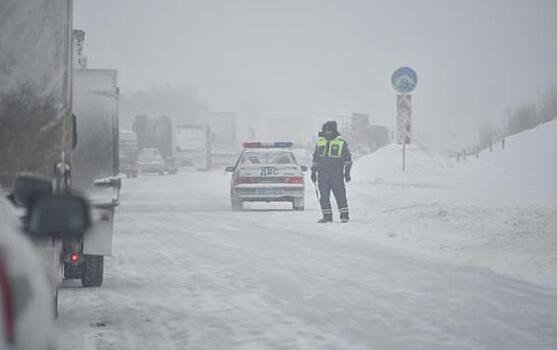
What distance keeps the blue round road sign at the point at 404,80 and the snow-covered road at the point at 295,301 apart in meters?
11.6

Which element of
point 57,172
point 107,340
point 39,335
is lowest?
point 107,340

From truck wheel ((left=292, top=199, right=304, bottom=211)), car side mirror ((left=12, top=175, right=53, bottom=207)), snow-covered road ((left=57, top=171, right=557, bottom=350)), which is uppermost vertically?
car side mirror ((left=12, top=175, right=53, bottom=207))

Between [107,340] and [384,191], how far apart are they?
75.6 feet

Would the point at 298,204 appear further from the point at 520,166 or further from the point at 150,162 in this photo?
the point at 150,162

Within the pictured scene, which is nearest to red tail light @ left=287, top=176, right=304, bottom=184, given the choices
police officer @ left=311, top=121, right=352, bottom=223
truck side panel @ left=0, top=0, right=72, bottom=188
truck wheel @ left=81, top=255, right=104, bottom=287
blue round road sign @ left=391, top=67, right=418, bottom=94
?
police officer @ left=311, top=121, right=352, bottom=223

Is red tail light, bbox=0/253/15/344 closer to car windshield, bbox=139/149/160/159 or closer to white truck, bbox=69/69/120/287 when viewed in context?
white truck, bbox=69/69/120/287

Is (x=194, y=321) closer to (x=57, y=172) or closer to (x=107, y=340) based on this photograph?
(x=107, y=340)

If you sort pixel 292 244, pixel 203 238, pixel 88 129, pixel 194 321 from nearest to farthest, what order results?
1. pixel 194 321
2. pixel 88 129
3. pixel 292 244
4. pixel 203 238

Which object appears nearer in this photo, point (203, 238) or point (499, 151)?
point (203, 238)

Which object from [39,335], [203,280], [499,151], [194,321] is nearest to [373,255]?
[203,280]

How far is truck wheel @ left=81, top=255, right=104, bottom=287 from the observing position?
31.8 feet

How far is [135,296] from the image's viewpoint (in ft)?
30.2

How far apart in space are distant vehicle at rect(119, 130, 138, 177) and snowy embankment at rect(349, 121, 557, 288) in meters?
17.6

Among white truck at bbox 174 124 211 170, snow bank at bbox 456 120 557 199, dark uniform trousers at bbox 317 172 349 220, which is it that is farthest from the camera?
white truck at bbox 174 124 211 170
